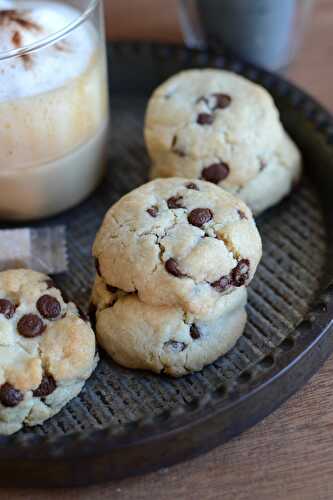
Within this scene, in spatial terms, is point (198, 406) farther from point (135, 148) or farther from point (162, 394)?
point (135, 148)

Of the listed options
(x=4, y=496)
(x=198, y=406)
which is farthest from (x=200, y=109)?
(x=4, y=496)

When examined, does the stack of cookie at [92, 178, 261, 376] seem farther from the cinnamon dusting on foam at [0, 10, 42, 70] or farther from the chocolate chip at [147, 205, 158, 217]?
the cinnamon dusting on foam at [0, 10, 42, 70]

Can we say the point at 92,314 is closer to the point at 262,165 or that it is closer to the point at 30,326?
the point at 30,326

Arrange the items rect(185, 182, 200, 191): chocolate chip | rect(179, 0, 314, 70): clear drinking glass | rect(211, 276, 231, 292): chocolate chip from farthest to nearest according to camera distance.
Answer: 1. rect(179, 0, 314, 70): clear drinking glass
2. rect(185, 182, 200, 191): chocolate chip
3. rect(211, 276, 231, 292): chocolate chip

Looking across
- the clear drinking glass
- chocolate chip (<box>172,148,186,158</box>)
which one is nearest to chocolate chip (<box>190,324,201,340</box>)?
chocolate chip (<box>172,148,186,158</box>)

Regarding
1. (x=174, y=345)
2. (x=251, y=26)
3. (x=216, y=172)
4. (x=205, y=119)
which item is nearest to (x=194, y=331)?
(x=174, y=345)

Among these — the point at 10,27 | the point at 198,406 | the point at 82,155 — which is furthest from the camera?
the point at 82,155
